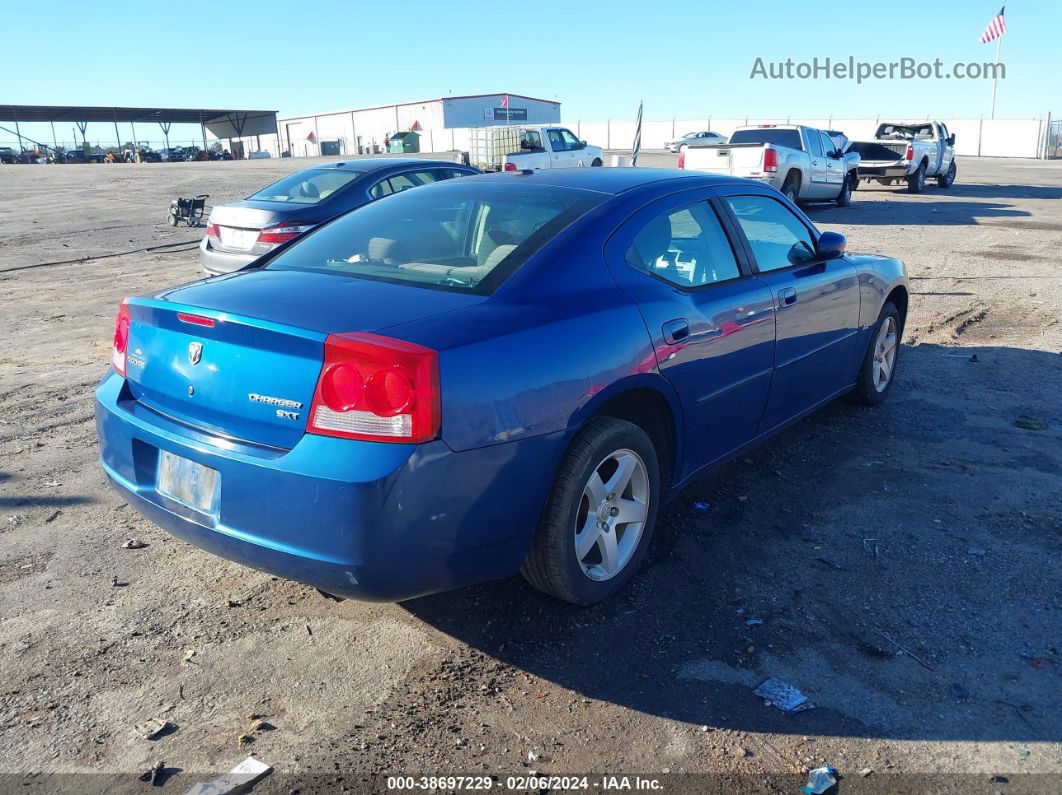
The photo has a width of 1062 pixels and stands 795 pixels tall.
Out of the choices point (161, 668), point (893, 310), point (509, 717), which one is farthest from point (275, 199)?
point (509, 717)

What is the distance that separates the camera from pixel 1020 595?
3.50 metres

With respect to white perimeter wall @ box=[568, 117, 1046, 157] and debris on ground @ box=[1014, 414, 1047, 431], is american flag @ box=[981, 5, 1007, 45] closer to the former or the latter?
white perimeter wall @ box=[568, 117, 1046, 157]

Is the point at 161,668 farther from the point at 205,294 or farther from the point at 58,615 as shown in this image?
the point at 205,294

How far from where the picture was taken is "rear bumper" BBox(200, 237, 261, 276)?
351 inches

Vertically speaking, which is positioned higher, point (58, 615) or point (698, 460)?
point (698, 460)

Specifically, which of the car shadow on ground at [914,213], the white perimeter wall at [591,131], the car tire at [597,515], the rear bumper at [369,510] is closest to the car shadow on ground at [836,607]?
the car tire at [597,515]

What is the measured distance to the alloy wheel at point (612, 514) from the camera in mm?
3270

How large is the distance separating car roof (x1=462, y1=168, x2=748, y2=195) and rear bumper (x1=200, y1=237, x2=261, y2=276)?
5.28m

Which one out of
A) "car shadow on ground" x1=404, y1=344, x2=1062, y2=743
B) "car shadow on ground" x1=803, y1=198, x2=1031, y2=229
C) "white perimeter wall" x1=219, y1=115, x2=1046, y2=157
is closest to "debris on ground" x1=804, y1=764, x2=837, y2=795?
"car shadow on ground" x1=404, y1=344, x2=1062, y2=743

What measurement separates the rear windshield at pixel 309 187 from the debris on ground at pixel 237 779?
781 centimetres

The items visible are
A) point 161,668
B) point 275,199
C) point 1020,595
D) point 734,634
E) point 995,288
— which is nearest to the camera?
point 161,668

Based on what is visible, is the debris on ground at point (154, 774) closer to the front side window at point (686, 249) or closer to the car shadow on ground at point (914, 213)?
the front side window at point (686, 249)

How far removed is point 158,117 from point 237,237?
84058 millimetres

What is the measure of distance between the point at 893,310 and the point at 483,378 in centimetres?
413
